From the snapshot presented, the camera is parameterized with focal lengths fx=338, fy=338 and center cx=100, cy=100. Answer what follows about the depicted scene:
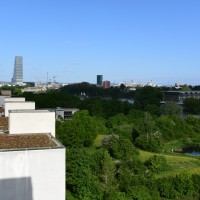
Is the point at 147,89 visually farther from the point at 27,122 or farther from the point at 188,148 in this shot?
the point at 27,122

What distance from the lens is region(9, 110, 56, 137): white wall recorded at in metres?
12.8

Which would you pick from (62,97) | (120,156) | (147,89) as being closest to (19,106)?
(120,156)

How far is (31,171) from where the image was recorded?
9539 mm

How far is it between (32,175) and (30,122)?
374cm

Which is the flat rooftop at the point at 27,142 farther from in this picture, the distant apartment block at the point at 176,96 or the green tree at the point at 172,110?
the distant apartment block at the point at 176,96

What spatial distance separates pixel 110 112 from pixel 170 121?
398 inches

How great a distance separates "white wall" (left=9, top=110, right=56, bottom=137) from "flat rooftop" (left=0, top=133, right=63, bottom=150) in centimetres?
125

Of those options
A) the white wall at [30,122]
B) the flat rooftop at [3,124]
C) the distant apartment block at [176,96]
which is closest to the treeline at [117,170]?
the white wall at [30,122]

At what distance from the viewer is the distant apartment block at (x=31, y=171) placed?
9.30 m

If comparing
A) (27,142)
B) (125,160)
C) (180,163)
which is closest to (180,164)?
(180,163)

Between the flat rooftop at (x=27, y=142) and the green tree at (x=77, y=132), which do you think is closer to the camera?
the flat rooftop at (x=27, y=142)

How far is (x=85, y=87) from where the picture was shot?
91938 mm

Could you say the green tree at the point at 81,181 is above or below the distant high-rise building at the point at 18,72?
below

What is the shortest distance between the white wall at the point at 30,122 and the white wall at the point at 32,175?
3422 mm
